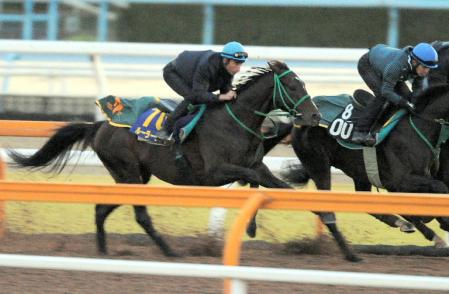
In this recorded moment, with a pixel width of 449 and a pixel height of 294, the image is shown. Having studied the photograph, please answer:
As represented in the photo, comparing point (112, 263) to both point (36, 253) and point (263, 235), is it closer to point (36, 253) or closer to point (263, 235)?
point (36, 253)

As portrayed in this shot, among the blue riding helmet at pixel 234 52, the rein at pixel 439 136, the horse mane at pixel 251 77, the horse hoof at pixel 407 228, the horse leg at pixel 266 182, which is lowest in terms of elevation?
the horse hoof at pixel 407 228

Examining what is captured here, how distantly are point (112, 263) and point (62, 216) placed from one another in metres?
4.41

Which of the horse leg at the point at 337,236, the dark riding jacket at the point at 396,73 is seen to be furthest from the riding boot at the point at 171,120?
the dark riding jacket at the point at 396,73

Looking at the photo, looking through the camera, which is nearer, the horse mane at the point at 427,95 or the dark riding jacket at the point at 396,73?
the dark riding jacket at the point at 396,73

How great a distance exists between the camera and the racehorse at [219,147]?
628 cm

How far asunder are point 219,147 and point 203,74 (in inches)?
19.2

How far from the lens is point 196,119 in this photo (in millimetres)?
6488

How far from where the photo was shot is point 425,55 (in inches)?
245

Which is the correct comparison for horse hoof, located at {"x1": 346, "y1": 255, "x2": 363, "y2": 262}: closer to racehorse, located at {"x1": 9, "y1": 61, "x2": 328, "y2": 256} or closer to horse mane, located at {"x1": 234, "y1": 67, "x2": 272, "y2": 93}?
racehorse, located at {"x1": 9, "y1": 61, "x2": 328, "y2": 256}

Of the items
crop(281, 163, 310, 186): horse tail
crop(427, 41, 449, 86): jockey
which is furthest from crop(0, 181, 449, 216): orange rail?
crop(281, 163, 310, 186): horse tail

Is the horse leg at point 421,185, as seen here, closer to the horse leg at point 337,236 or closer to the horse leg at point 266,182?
the horse leg at point 337,236

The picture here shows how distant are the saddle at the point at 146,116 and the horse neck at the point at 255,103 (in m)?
0.27

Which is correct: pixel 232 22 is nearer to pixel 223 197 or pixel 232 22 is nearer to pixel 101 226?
pixel 101 226

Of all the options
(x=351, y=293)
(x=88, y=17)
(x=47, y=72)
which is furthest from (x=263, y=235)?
(x=88, y=17)
